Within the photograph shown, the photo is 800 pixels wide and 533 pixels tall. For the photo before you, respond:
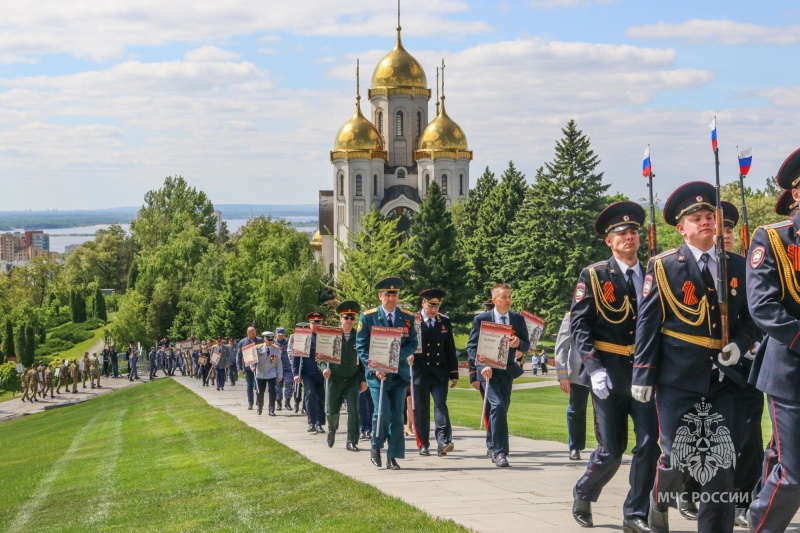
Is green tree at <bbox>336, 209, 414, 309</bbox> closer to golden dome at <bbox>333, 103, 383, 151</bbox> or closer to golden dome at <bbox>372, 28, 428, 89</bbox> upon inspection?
golden dome at <bbox>333, 103, 383, 151</bbox>

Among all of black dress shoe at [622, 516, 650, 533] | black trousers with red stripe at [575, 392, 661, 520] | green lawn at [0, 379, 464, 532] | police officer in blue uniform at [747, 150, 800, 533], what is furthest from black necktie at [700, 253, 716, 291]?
green lawn at [0, 379, 464, 532]

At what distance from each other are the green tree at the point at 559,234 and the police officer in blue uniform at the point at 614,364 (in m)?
54.2

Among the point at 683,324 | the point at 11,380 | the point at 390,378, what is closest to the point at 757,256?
the point at 683,324

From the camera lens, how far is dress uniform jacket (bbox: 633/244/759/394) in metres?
8.06

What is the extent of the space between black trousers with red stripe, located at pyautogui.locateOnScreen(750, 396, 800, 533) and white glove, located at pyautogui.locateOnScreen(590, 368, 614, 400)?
213 centimetres

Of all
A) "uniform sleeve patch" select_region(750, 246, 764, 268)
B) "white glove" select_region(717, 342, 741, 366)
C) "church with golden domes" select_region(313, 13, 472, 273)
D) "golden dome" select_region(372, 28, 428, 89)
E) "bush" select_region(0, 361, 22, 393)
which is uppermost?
"golden dome" select_region(372, 28, 428, 89)

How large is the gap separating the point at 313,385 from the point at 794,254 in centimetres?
1441

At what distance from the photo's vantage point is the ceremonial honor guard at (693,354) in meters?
7.91

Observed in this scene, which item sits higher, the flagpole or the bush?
the flagpole

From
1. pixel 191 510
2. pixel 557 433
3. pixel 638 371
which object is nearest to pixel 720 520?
pixel 638 371

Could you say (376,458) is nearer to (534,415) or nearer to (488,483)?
(488,483)

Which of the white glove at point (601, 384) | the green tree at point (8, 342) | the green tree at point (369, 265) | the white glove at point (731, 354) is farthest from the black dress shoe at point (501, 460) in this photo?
the green tree at point (8, 342)

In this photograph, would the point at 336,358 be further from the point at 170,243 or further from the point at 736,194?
the point at 736,194

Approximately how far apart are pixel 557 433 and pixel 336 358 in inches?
157
